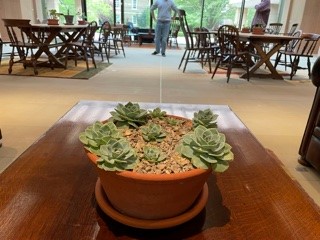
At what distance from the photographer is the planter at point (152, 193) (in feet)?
1.74

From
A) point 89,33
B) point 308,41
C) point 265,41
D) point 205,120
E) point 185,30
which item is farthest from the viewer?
point 89,33

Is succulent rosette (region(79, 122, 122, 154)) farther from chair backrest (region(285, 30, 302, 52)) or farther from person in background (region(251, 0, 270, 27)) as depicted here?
person in background (region(251, 0, 270, 27))

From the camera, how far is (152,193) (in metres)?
0.55

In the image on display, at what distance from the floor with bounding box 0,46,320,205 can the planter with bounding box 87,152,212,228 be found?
1.21 m

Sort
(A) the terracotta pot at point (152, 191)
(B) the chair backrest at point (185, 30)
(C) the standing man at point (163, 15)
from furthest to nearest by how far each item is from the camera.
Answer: (C) the standing man at point (163, 15), (B) the chair backrest at point (185, 30), (A) the terracotta pot at point (152, 191)

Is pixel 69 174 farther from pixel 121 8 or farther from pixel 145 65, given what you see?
pixel 121 8

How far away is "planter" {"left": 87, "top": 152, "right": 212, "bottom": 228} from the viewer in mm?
532

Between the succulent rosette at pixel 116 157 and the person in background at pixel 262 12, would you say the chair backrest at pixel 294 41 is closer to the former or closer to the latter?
the person in background at pixel 262 12

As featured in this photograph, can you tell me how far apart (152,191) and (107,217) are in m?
0.17

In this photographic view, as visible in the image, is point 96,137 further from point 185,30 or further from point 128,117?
point 185,30

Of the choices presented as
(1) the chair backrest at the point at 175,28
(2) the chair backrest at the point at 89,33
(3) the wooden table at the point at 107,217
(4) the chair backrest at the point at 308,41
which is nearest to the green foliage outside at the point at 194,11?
(1) the chair backrest at the point at 175,28

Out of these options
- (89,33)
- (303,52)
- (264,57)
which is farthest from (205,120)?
(89,33)

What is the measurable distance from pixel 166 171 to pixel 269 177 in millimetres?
452

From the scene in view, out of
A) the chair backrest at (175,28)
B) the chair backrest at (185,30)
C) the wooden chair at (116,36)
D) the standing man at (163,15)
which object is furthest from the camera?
the chair backrest at (175,28)
